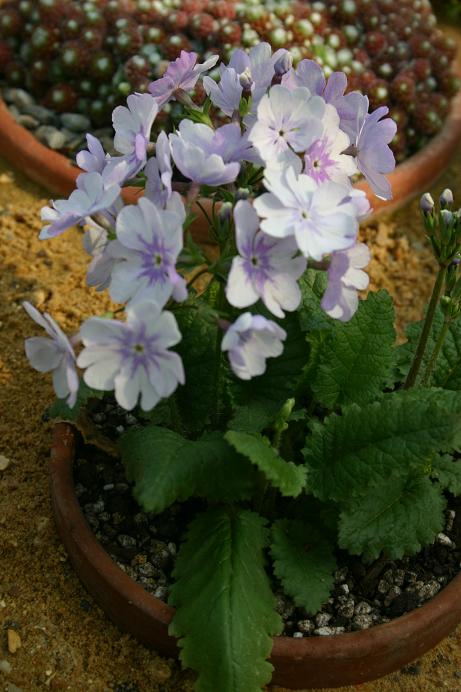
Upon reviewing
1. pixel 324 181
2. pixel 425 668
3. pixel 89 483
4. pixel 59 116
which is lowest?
pixel 59 116

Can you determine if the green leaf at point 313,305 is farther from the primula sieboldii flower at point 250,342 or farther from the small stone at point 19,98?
the small stone at point 19,98

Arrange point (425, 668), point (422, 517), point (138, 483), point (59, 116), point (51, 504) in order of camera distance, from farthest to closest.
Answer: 1. point (59, 116)
2. point (51, 504)
3. point (425, 668)
4. point (422, 517)
5. point (138, 483)

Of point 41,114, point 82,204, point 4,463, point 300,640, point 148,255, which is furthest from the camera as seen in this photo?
point 41,114

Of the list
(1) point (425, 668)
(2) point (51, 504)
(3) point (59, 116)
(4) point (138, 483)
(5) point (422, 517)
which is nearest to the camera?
(4) point (138, 483)

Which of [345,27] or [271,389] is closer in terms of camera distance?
[271,389]

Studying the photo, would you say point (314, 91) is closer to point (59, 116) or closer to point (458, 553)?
point (458, 553)

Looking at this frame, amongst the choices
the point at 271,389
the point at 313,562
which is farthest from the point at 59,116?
the point at 313,562

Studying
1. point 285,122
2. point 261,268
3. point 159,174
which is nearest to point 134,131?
point 159,174

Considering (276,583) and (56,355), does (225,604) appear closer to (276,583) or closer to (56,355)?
(276,583)
